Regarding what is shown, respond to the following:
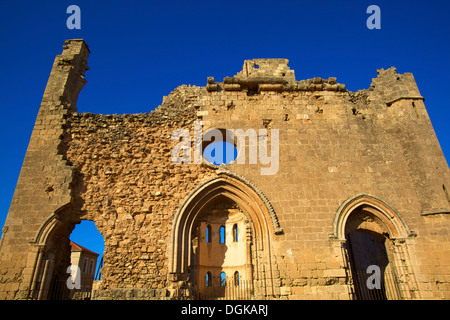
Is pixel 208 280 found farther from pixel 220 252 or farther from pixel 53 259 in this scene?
pixel 53 259

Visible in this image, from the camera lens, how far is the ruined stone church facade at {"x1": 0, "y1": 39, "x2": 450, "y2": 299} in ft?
22.5

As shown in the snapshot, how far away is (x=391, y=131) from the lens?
28.6 feet

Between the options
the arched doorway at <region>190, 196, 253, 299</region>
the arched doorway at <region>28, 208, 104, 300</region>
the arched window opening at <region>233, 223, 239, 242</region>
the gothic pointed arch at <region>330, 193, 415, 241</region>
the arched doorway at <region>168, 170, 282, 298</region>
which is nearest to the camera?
the arched doorway at <region>28, 208, 104, 300</region>

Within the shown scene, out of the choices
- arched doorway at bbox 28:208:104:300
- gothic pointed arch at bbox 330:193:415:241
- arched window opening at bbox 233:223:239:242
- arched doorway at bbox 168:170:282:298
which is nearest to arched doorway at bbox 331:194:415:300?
gothic pointed arch at bbox 330:193:415:241

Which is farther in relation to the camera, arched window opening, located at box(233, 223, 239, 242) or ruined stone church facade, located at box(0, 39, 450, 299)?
arched window opening, located at box(233, 223, 239, 242)

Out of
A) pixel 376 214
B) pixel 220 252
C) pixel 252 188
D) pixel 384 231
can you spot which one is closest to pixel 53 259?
pixel 252 188

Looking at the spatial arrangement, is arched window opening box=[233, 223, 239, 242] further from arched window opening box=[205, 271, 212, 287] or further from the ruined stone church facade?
the ruined stone church facade

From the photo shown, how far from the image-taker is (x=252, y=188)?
24.9 ft

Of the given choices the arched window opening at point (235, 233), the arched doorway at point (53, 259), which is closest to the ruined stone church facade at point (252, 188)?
the arched doorway at point (53, 259)

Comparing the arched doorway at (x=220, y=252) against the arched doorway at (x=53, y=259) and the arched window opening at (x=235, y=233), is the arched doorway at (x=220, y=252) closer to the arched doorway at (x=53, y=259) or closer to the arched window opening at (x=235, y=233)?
the arched window opening at (x=235, y=233)

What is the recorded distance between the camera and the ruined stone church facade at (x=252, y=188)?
6852 millimetres
